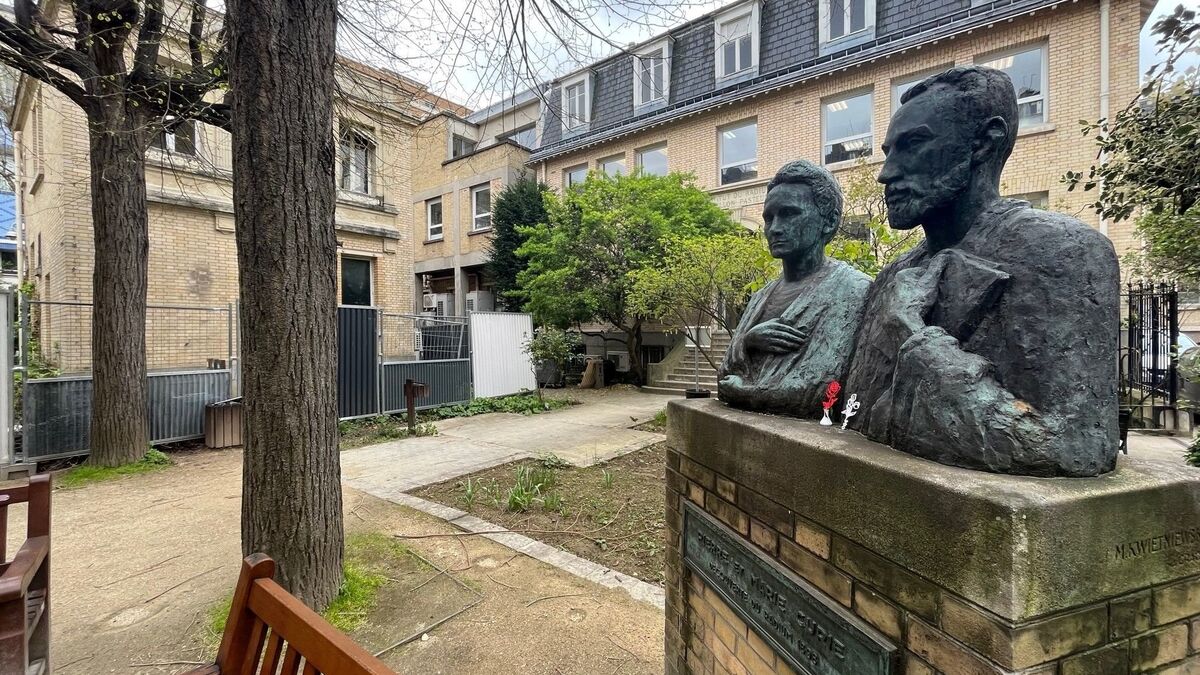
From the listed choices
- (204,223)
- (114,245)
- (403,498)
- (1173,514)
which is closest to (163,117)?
(114,245)

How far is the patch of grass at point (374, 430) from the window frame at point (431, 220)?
13.1m

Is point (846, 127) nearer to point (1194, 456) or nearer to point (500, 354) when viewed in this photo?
point (500, 354)

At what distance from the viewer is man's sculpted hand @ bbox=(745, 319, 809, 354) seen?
6.51 ft

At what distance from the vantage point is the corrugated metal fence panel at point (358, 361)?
8602 mm

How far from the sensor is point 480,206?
19.7 meters

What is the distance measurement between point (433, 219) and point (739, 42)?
1290 cm

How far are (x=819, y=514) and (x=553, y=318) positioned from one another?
12530mm

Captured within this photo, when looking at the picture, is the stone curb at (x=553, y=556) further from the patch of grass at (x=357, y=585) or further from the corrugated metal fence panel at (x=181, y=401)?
the corrugated metal fence panel at (x=181, y=401)

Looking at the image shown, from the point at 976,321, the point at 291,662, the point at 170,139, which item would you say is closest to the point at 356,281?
the point at 170,139

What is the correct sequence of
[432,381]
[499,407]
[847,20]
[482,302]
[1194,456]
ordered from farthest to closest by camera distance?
[482,302], [847,20], [499,407], [432,381], [1194,456]

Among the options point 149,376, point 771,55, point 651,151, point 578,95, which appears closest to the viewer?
point 149,376

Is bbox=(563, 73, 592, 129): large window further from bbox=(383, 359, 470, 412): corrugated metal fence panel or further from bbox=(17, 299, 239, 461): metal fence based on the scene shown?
bbox=(17, 299, 239, 461): metal fence

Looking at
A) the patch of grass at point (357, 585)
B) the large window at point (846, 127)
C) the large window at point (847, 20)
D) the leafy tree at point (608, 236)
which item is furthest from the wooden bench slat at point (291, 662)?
the large window at point (847, 20)

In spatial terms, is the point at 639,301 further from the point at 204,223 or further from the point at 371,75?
the point at 204,223
